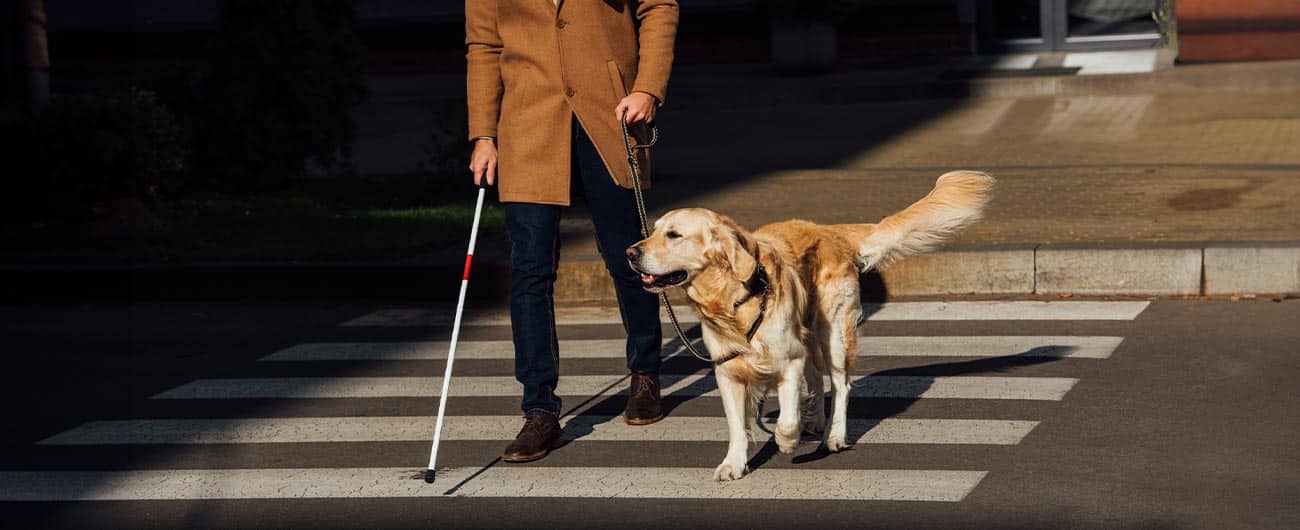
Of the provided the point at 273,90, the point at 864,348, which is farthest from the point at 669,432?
the point at 273,90

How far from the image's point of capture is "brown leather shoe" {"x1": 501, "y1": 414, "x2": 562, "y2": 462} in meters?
6.26

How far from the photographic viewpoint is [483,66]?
6.51 meters

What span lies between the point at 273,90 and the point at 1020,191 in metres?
6.49

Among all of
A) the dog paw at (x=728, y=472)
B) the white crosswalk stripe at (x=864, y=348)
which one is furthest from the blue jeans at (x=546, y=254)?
the white crosswalk stripe at (x=864, y=348)

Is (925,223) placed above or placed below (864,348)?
above

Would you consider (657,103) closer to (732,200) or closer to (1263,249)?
(1263,249)

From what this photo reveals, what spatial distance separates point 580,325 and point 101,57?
2521cm

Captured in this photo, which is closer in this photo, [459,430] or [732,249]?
[732,249]

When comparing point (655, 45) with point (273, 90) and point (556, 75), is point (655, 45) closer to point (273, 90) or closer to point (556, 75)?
point (556, 75)

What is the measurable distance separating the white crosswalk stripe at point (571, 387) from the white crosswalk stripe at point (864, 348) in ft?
1.76

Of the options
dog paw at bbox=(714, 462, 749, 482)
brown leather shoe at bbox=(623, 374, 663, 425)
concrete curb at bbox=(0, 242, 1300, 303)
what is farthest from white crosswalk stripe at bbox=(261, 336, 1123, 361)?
dog paw at bbox=(714, 462, 749, 482)

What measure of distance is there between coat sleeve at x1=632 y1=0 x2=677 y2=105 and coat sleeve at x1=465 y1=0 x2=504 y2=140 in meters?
0.53

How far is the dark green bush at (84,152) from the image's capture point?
41.2 ft

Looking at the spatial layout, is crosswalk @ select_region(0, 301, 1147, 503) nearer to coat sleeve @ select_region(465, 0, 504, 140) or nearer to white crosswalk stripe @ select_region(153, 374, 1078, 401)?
white crosswalk stripe @ select_region(153, 374, 1078, 401)
